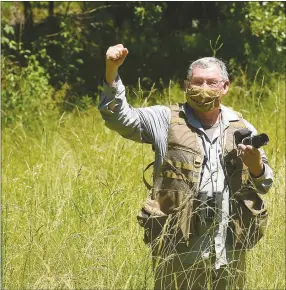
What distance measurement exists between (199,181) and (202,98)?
306mm

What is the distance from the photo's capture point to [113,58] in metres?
2.99

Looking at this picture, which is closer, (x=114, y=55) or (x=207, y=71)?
(x=114, y=55)

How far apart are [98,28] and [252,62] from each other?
175 cm

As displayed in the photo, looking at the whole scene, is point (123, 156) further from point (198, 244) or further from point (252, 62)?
point (252, 62)

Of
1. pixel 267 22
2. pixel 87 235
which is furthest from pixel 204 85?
pixel 267 22

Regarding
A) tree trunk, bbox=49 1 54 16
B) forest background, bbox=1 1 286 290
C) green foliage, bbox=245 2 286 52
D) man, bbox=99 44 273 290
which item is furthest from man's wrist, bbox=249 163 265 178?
tree trunk, bbox=49 1 54 16

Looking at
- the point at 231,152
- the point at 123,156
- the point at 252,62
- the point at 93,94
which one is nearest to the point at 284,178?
the point at 123,156

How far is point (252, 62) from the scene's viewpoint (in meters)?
8.46

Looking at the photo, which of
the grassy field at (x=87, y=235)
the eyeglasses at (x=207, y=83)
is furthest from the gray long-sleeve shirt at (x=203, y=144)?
the grassy field at (x=87, y=235)

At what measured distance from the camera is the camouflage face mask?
3.12 m

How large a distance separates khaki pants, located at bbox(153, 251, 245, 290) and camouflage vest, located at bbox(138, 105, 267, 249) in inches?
3.5

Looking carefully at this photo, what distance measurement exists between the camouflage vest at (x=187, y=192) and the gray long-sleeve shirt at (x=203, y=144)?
0.08 feet

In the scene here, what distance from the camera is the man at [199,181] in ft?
10.3

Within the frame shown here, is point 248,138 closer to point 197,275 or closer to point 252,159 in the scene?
point 252,159
